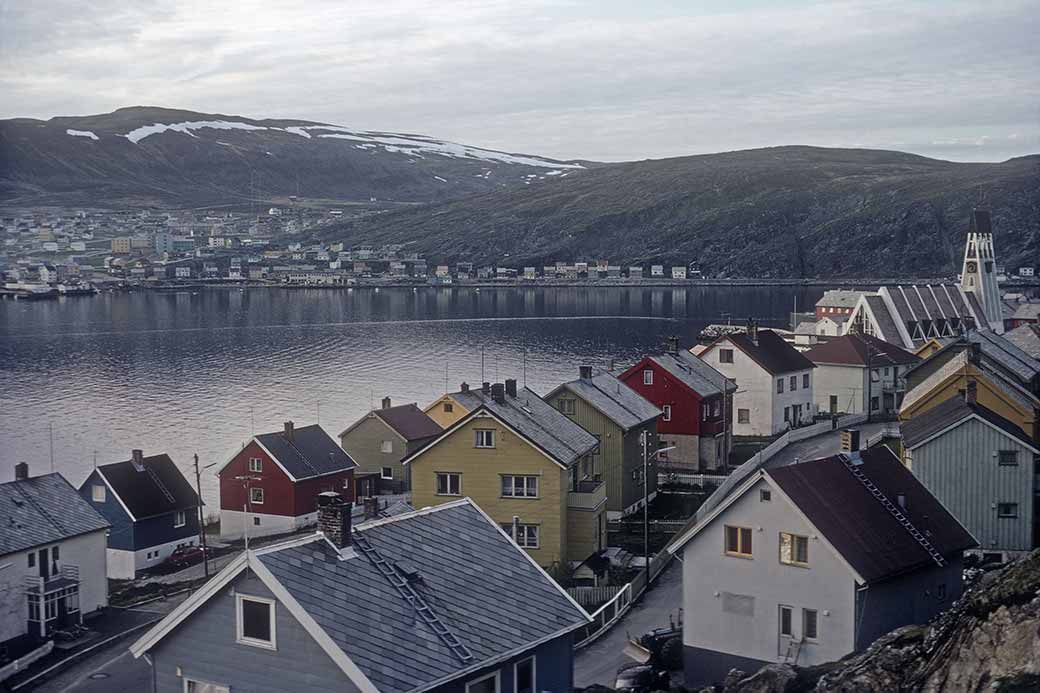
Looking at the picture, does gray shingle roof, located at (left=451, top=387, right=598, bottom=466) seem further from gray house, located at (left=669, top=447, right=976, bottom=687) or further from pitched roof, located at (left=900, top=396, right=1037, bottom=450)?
gray house, located at (left=669, top=447, right=976, bottom=687)

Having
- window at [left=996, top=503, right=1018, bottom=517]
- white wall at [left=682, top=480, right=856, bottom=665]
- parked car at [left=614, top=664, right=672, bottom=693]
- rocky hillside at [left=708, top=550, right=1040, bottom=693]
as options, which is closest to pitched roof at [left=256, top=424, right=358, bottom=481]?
parked car at [left=614, top=664, right=672, bottom=693]

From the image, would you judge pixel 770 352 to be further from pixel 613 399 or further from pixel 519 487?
pixel 519 487

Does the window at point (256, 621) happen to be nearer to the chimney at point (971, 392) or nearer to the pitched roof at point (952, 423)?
the pitched roof at point (952, 423)

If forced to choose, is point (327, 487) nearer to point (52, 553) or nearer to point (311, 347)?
point (52, 553)

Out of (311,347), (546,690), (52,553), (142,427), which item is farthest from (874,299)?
(311,347)

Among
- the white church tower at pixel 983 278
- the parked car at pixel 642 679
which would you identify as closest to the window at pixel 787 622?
the parked car at pixel 642 679

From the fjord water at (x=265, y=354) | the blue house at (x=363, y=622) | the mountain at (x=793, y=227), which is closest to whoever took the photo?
the blue house at (x=363, y=622)
